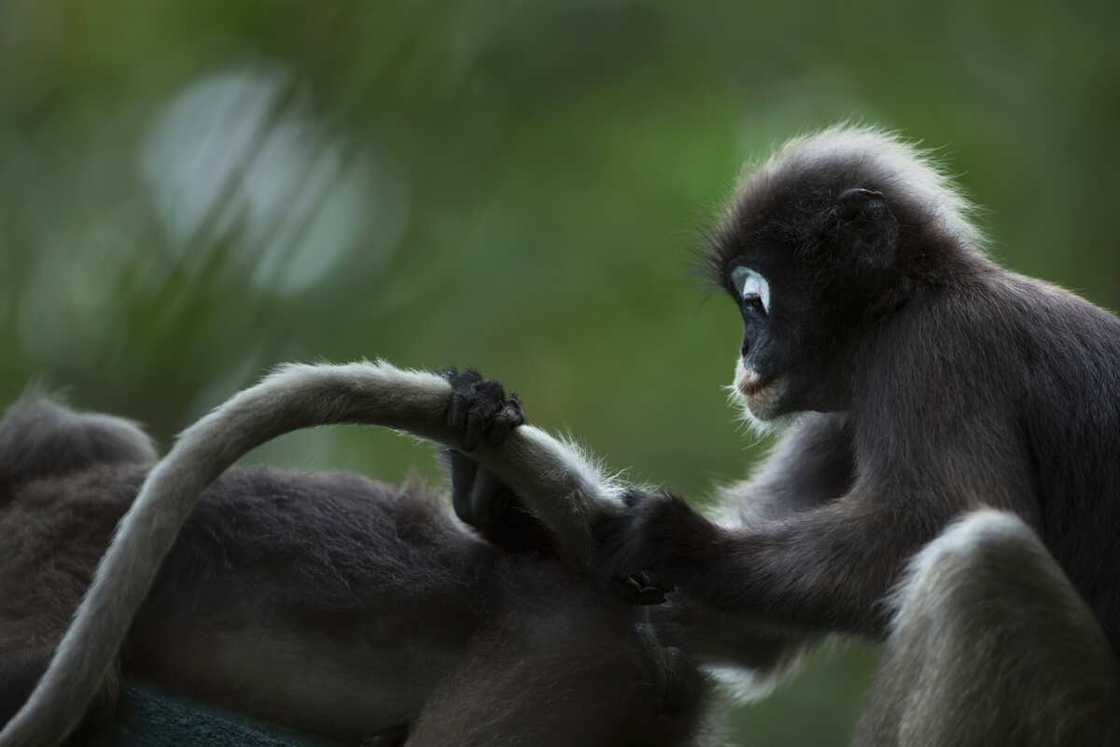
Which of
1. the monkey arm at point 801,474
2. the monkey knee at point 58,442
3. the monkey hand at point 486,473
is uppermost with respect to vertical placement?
the monkey arm at point 801,474

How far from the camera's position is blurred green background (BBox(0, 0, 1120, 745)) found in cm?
911

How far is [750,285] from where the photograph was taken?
5551mm

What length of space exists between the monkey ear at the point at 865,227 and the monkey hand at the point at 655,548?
3.42 feet

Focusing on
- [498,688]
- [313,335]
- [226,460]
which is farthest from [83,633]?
[313,335]

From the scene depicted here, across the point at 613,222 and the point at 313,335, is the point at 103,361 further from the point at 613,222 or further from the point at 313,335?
the point at 613,222

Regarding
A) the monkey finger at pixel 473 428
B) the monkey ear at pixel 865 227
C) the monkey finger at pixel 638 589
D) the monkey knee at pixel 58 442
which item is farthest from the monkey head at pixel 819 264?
the monkey knee at pixel 58 442

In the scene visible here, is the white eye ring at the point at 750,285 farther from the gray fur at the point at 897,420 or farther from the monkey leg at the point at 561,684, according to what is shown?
the monkey leg at the point at 561,684

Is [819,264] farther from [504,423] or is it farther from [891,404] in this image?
[504,423]

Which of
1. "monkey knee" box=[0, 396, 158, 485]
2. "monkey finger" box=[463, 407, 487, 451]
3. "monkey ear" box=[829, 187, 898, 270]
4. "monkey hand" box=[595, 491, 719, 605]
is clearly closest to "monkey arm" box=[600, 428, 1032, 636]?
"monkey hand" box=[595, 491, 719, 605]

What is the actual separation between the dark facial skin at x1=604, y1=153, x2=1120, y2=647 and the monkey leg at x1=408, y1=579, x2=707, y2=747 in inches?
8.5

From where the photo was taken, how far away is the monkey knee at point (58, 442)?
18.9 feet

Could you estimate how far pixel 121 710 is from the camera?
493 centimetres

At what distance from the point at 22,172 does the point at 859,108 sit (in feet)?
15.9

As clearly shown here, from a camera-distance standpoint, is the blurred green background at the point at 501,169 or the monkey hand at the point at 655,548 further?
the blurred green background at the point at 501,169
